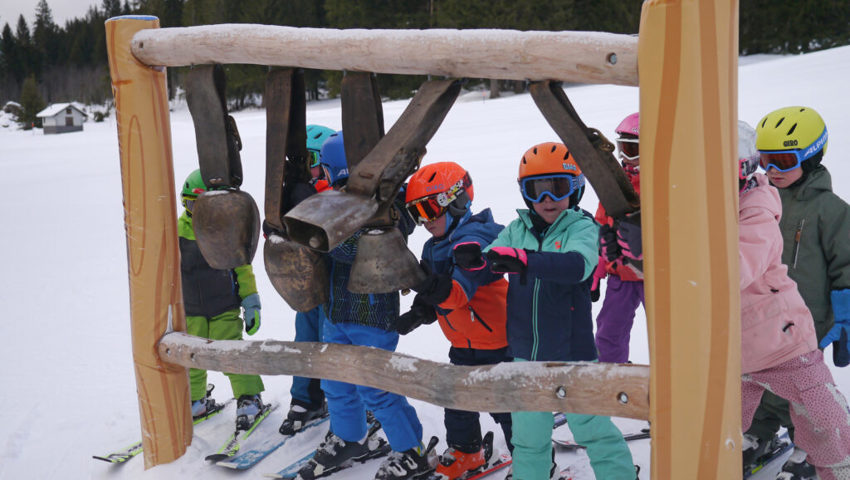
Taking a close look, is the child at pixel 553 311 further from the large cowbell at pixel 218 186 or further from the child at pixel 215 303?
the child at pixel 215 303

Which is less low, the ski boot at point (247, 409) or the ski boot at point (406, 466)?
the ski boot at point (406, 466)

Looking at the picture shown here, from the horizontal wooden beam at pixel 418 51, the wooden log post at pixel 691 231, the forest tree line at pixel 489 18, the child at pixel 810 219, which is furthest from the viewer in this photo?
the forest tree line at pixel 489 18

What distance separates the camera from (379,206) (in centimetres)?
218

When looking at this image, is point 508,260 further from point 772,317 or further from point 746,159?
point 772,317

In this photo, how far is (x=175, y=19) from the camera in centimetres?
4075

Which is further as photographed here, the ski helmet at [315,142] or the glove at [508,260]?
the ski helmet at [315,142]

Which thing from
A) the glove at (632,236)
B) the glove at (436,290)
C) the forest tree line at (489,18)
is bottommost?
the glove at (436,290)

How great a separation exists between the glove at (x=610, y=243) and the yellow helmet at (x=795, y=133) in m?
1.29

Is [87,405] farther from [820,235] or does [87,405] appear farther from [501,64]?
[820,235]

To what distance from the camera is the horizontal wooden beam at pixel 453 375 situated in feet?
6.48

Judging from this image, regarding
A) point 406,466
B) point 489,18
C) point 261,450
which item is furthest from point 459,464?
point 489,18

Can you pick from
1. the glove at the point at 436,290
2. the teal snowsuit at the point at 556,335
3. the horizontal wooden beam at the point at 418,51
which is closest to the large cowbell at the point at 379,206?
the horizontal wooden beam at the point at 418,51

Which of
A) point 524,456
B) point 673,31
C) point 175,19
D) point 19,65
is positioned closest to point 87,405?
point 524,456

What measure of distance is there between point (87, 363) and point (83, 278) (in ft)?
8.64
